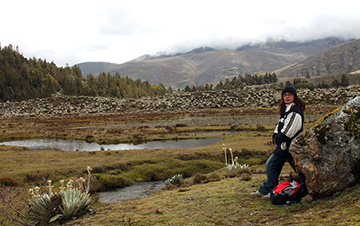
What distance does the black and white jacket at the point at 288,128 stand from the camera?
7.94 meters

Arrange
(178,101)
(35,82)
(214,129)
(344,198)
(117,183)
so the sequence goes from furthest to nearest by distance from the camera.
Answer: (35,82)
(178,101)
(214,129)
(117,183)
(344,198)

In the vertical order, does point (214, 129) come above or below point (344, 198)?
below

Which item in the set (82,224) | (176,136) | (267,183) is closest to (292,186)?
(267,183)

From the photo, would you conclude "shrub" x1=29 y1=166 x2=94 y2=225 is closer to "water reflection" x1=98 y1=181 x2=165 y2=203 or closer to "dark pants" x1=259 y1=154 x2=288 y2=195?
"water reflection" x1=98 y1=181 x2=165 y2=203

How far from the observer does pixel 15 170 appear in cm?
1864

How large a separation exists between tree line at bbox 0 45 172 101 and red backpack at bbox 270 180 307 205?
160 m

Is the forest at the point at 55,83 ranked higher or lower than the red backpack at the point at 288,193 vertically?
higher

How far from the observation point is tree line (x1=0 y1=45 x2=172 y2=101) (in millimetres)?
149000

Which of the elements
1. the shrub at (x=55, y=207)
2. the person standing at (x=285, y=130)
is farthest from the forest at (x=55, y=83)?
the shrub at (x=55, y=207)

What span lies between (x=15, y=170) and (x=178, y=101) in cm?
9428

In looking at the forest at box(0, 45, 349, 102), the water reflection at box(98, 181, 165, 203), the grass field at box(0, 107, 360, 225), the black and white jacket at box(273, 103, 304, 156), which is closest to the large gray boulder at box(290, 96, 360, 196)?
the grass field at box(0, 107, 360, 225)

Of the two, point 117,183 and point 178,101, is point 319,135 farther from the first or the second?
point 178,101

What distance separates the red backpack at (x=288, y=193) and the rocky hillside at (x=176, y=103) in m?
91.4

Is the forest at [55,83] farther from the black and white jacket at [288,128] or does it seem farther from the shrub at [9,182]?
the black and white jacket at [288,128]
